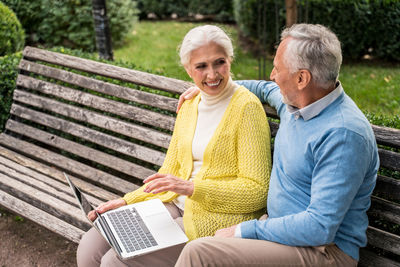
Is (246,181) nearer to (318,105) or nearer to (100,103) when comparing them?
(318,105)

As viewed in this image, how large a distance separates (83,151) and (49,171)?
369mm

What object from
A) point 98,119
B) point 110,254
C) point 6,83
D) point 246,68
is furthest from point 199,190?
point 246,68

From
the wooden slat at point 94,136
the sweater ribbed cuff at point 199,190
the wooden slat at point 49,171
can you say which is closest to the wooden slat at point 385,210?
the sweater ribbed cuff at point 199,190

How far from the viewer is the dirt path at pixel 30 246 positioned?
3787mm

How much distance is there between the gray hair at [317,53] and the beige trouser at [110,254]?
3.95ft

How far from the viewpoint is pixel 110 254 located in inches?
104

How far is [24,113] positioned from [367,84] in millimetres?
4791

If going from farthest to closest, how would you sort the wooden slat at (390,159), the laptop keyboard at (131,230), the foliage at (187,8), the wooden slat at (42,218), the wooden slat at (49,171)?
the foliage at (187,8) < the wooden slat at (49,171) < the wooden slat at (42,218) < the laptop keyboard at (131,230) < the wooden slat at (390,159)

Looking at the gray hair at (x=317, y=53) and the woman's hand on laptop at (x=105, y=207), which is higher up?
the gray hair at (x=317, y=53)

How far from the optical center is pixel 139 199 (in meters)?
3.02

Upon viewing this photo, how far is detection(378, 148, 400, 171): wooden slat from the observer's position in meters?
2.46

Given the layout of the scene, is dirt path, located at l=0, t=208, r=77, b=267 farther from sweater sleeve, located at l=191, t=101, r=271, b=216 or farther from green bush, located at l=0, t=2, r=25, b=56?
green bush, located at l=0, t=2, r=25, b=56

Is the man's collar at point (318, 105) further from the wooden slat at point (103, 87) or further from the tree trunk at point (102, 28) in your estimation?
the tree trunk at point (102, 28)

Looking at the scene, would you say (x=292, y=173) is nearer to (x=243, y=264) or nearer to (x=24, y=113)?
(x=243, y=264)
